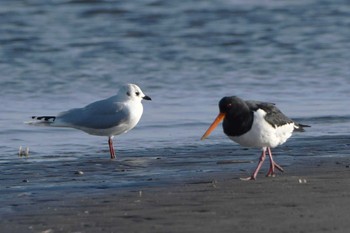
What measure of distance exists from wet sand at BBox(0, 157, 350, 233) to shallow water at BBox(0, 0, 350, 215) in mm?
558

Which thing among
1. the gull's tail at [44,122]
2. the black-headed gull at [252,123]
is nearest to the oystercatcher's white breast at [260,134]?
the black-headed gull at [252,123]

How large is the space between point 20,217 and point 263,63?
421 inches

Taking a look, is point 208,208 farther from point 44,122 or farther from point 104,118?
point 44,122

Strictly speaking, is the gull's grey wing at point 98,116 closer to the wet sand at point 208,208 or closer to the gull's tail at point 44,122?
the gull's tail at point 44,122

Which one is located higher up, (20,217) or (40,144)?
(20,217)

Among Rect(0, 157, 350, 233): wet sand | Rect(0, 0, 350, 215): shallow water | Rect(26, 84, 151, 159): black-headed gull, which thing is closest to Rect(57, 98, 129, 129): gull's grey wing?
Rect(26, 84, 151, 159): black-headed gull

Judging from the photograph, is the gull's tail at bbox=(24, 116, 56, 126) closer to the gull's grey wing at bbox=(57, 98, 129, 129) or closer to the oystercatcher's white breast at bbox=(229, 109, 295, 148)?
the gull's grey wing at bbox=(57, 98, 129, 129)

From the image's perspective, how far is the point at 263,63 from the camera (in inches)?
699

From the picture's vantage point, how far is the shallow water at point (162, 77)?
10.2m

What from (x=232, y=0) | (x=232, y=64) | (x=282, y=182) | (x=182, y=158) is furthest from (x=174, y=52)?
(x=282, y=182)

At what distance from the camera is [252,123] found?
367 inches

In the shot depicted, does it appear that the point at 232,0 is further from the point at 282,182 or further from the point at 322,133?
the point at 282,182

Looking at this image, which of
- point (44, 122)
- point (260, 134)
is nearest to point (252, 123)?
point (260, 134)

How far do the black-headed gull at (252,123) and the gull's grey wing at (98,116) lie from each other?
2.43m
